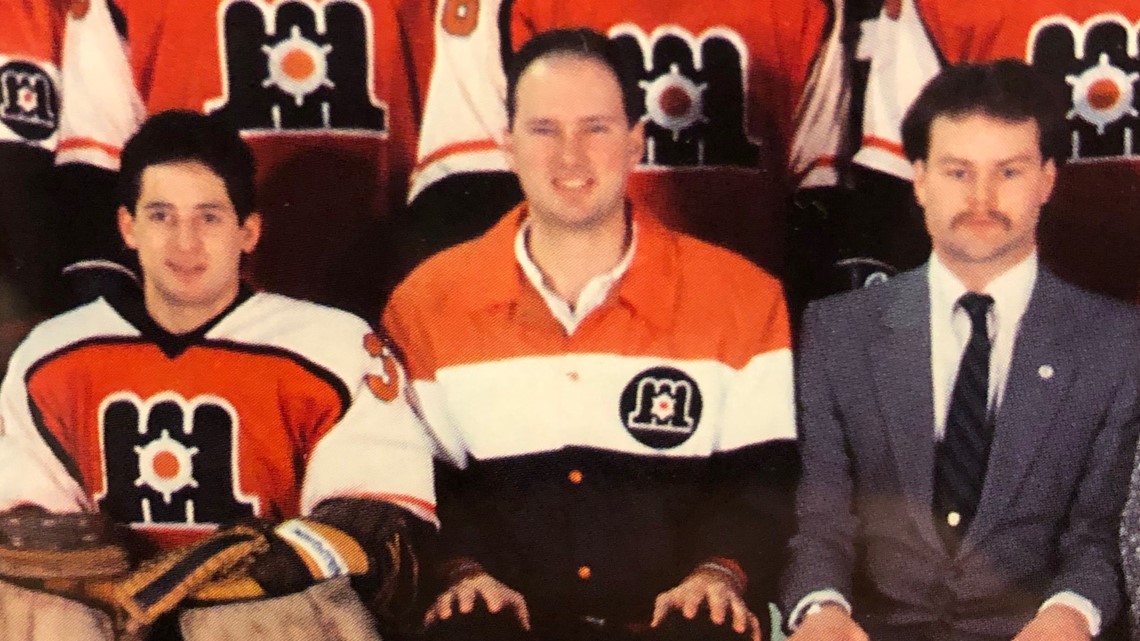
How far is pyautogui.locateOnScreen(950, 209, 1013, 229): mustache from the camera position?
36.0 inches

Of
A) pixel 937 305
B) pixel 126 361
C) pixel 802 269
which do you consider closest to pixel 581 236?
pixel 802 269

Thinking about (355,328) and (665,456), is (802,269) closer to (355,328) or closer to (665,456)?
(665,456)

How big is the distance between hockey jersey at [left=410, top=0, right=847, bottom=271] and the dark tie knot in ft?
0.48

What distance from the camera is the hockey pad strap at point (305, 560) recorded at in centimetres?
92

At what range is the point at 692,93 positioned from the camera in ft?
3.09

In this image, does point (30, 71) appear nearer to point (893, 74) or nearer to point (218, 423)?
point (218, 423)

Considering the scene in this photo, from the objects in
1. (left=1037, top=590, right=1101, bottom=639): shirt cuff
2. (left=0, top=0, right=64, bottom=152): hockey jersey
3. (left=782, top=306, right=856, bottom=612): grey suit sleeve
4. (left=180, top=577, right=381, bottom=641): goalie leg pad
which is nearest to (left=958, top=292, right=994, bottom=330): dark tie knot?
(left=782, top=306, right=856, bottom=612): grey suit sleeve

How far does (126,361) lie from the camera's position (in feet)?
3.20

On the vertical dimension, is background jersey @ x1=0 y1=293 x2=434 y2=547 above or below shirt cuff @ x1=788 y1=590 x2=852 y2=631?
above

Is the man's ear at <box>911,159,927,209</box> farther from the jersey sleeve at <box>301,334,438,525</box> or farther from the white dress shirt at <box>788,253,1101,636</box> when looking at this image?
the jersey sleeve at <box>301,334,438,525</box>

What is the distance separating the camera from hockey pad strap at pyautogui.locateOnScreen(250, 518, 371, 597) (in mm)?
919

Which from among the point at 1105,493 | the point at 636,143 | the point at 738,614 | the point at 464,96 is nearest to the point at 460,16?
the point at 464,96

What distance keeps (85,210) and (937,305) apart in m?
0.72

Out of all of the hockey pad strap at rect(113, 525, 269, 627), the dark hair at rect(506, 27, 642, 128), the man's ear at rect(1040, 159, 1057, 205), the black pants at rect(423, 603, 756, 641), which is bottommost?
the black pants at rect(423, 603, 756, 641)
